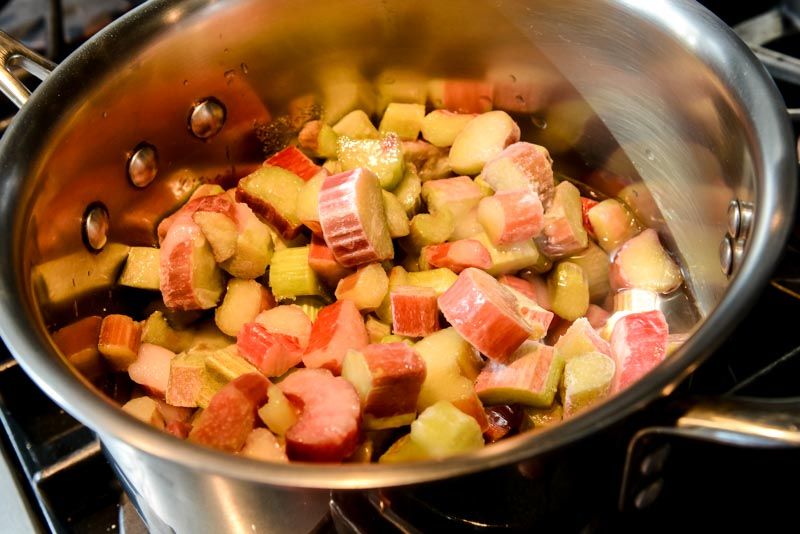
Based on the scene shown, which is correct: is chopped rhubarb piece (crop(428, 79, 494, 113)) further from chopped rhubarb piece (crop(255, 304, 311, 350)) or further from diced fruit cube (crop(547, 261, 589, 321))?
chopped rhubarb piece (crop(255, 304, 311, 350))

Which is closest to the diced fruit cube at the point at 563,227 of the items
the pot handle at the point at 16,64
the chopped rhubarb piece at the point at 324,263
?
the chopped rhubarb piece at the point at 324,263

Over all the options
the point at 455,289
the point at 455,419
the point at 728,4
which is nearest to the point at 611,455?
the point at 455,419

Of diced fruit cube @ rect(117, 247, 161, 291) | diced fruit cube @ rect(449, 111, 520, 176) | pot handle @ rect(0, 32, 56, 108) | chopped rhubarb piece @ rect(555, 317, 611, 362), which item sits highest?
pot handle @ rect(0, 32, 56, 108)

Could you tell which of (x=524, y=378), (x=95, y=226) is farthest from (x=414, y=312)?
(x=95, y=226)

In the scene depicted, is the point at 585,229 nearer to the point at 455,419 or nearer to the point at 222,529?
the point at 455,419

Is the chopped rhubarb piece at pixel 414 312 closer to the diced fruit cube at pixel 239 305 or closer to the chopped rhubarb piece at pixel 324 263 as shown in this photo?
the chopped rhubarb piece at pixel 324 263

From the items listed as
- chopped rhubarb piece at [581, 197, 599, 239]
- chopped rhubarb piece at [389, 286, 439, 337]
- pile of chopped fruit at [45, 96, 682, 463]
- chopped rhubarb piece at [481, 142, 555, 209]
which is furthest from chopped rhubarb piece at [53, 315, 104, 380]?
chopped rhubarb piece at [581, 197, 599, 239]

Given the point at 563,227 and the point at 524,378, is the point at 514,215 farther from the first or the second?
the point at 524,378
